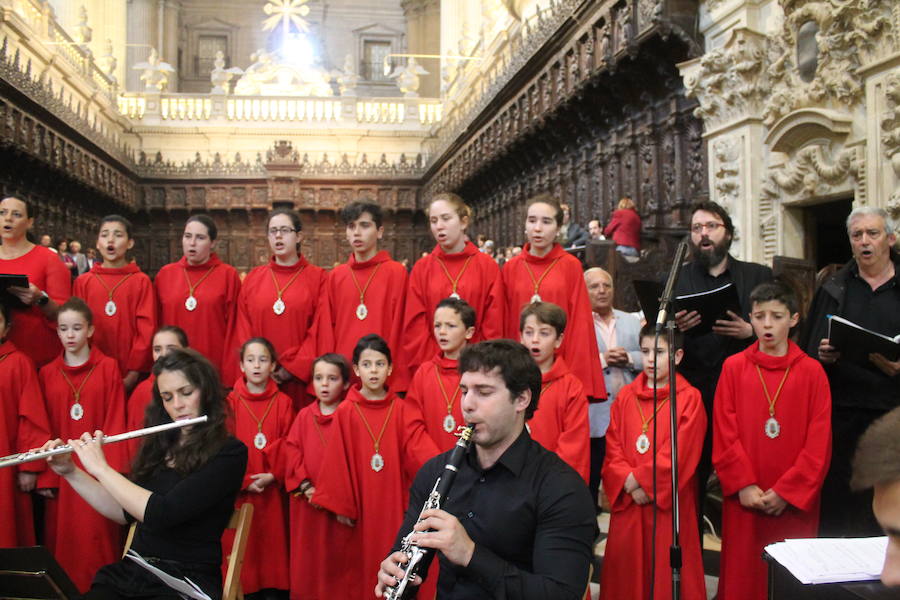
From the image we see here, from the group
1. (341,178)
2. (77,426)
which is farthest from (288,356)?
(341,178)

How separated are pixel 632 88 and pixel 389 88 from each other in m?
26.5

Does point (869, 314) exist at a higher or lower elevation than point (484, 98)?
lower

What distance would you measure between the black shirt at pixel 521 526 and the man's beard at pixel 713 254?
210 centimetres

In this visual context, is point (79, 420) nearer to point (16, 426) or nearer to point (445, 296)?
point (16, 426)

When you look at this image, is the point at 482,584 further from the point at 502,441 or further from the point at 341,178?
the point at 341,178

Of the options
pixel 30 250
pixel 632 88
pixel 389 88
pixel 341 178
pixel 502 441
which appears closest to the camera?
pixel 502 441

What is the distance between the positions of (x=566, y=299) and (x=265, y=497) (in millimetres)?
1977

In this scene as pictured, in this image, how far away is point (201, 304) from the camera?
5027mm

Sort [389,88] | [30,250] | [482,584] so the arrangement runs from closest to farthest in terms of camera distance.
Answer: [482,584]
[30,250]
[389,88]

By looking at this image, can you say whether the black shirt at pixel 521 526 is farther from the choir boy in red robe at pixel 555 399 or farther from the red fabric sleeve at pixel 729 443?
the red fabric sleeve at pixel 729 443

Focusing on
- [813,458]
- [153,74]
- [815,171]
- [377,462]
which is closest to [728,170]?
[815,171]

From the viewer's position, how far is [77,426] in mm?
4344

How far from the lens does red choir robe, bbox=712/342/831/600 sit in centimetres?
356

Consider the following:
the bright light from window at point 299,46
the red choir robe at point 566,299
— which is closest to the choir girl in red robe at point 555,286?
the red choir robe at point 566,299
